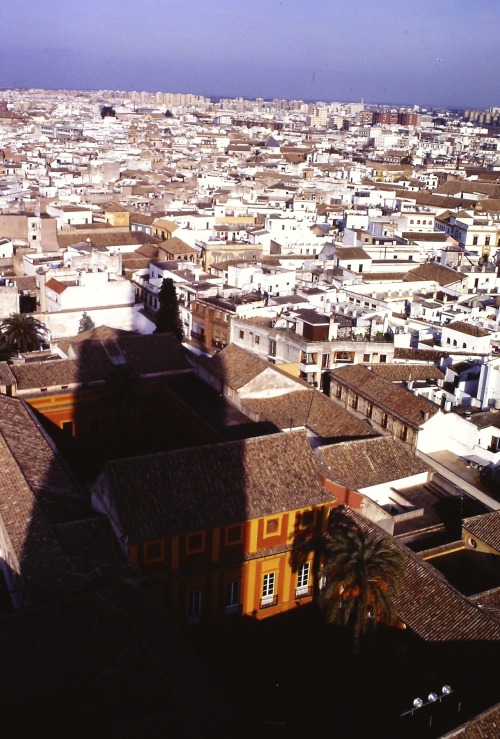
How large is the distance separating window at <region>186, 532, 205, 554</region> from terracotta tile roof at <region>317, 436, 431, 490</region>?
5950mm

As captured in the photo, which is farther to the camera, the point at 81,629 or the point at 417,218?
the point at 417,218

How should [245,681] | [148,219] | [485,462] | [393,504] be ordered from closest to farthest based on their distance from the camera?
[245,681] < [393,504] < [485,462] < [148,219]

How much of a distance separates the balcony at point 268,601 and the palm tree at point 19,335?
21.0m

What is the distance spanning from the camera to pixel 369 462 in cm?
2573

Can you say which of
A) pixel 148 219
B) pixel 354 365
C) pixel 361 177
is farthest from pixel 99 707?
pixel 361 177

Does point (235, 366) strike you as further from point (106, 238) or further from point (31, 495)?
point (106, 238)

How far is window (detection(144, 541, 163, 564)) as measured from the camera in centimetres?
1939

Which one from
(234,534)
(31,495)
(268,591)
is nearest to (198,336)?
(31,495)

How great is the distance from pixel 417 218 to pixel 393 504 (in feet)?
174

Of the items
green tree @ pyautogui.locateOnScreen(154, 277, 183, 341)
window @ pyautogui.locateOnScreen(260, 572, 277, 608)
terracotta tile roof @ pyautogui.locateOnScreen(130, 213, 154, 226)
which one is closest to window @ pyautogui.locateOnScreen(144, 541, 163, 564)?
window @ pyautogui.locateOnScreen(260, 572, 277, 608)

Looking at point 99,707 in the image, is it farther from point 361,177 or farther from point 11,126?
point 11,126

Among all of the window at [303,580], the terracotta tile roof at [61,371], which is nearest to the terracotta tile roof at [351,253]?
the terracotta tile roof at [61,371]

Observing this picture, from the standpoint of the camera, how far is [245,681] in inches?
766

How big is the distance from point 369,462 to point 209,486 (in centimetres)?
717
